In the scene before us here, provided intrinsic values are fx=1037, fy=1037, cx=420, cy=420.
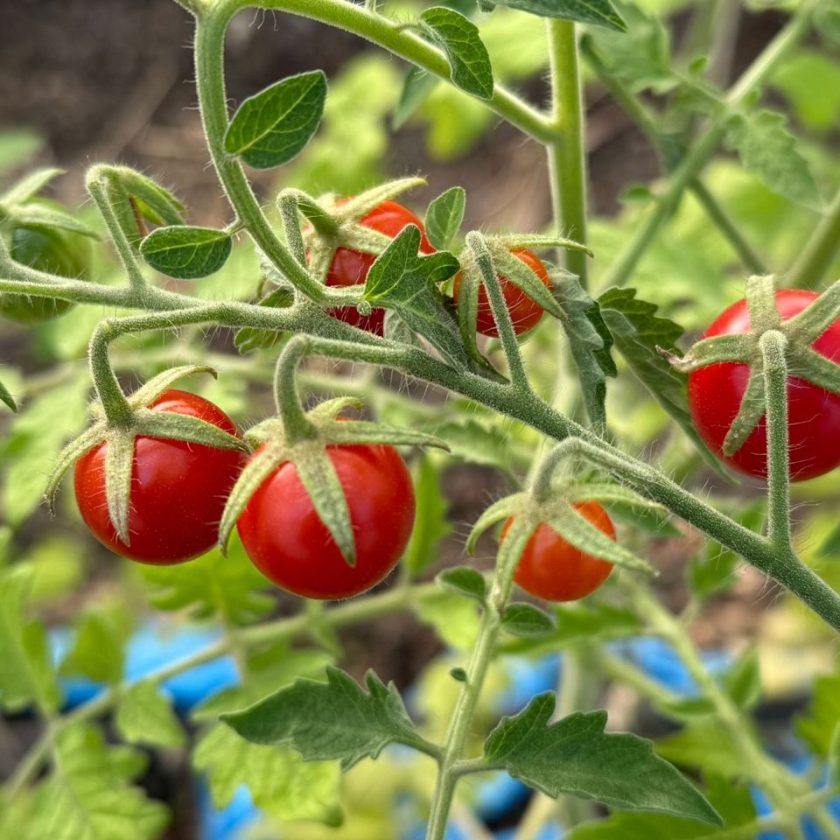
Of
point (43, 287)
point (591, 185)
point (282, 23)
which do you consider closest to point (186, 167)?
point (282, 23)

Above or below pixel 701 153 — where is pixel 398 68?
below

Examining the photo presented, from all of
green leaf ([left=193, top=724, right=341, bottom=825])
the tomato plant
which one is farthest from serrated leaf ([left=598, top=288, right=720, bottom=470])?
green leaf ([left=193, top=724, right=341, bottom=825])

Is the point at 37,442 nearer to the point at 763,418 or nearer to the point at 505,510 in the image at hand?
the point at 505,510

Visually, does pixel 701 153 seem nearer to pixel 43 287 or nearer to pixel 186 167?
pixel 43 287

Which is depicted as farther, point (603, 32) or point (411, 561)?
A: point (411, 561)

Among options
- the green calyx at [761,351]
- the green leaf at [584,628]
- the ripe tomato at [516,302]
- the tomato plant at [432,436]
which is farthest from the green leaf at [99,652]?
the green calyx at [761,351]

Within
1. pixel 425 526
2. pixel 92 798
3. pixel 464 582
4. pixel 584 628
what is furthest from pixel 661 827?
pixel 92 798
